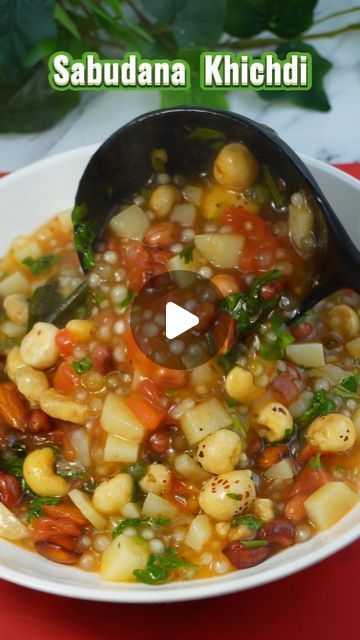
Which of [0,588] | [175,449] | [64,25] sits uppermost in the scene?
[64,25]

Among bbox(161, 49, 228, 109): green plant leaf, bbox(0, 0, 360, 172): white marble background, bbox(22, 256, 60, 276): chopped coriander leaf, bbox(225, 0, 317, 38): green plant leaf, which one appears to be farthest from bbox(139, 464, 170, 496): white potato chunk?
bbox(225, 0, 317, 38): green plant leaf

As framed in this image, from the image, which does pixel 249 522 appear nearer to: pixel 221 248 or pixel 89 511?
pixel 89 511

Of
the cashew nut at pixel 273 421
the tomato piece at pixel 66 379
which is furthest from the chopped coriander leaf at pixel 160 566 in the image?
the tomato piece at pixel 66 379

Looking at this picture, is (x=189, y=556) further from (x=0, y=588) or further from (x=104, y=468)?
(x=0, y=588)

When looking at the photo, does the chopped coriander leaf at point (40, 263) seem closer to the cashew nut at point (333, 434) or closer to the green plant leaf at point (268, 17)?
the cashew nut at point (333, 434)

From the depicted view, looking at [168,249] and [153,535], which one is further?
[168,249]

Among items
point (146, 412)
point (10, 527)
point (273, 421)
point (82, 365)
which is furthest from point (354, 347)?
point (10, 527)

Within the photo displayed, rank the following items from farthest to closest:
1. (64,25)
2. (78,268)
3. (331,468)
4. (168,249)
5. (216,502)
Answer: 1. (64,25)
2. (78,268)
3. (168,249)
4. (331,468)
5. (216,502)

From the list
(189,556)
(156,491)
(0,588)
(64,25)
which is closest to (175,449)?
(156,491)
